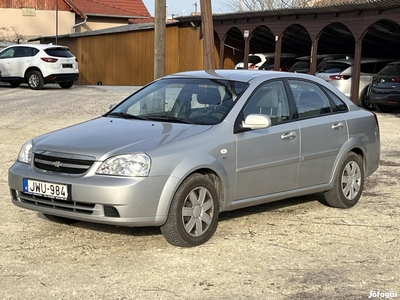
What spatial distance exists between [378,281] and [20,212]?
152 inches

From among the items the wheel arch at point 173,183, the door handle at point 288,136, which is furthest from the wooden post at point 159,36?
the wheel arch at point 173,183

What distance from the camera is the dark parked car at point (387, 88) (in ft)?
65.2

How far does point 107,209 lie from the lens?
5.99 m

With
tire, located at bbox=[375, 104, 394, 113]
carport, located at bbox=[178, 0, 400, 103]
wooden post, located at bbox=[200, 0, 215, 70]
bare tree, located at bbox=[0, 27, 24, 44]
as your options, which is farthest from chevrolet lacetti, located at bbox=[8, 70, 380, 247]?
bare tree, located at bbox=[0, 27, 24, 44]

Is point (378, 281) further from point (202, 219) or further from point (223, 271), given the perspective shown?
point (202, 219)

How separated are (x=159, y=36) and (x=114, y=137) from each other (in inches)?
354

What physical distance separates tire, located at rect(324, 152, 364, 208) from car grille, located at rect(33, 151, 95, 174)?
3.01 meters

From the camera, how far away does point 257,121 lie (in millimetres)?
6754

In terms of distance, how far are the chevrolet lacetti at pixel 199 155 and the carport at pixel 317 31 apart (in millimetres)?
14334

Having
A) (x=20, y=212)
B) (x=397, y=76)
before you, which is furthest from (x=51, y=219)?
(x=397, y=76)

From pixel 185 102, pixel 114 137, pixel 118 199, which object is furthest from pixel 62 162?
pixel 185 102

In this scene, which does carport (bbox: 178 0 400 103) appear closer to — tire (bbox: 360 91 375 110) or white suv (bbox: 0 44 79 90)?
tire (bbox: 360 91 375 110)

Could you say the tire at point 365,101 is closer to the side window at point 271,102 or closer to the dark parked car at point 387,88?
the dark parked car at point 387,88

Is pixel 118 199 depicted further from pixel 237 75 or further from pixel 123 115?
pixel 237 75
